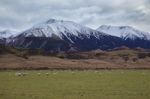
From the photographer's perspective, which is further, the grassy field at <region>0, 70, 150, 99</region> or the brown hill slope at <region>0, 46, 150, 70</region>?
the brown hill slope at <region>0, 46, 150, 70</region>

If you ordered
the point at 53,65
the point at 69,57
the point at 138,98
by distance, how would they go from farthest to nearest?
the point at 69,57
the point at 53,65
the point at 138,98

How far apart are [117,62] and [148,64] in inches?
674

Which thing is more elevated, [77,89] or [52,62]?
[77,89]

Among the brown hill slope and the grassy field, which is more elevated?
the grassy field

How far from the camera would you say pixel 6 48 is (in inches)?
7210

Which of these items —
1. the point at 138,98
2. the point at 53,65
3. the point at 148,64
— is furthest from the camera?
the point at 148,64

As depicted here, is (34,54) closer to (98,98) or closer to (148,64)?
(148,64)

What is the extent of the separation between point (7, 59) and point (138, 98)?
138352 mm

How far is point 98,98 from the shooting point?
27562 millimetres

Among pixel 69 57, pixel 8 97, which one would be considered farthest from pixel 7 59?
pixel 8 97

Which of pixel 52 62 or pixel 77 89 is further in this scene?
pixel 52 62

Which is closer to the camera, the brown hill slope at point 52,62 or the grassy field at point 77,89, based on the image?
the grassy field at point 77,89

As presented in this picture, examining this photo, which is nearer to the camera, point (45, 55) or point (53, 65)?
point (53, 65)

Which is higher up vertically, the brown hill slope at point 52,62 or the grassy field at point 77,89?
the grassy field at point 77,89
